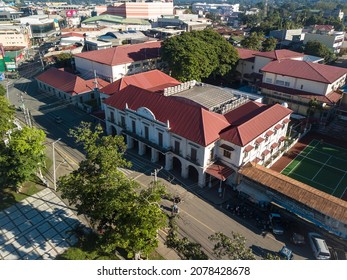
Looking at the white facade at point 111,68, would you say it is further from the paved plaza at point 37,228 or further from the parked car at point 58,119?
the paved plaza at point 37,228

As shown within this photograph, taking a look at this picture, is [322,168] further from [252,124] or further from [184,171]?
[184,171]

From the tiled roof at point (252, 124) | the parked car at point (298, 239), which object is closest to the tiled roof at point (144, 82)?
the tiled roof at point (252, 124)

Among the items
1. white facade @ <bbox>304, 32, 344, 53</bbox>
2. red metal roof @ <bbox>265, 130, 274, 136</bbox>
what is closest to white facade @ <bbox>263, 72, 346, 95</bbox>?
red metal roof @ <bbox>265, 130, 274, 136</bbox>

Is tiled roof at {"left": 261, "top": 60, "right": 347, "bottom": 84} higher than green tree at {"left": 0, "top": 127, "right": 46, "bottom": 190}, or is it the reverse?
tiled roof at {"left": 261, "top": 60, "right": 347, "bottom": 84}

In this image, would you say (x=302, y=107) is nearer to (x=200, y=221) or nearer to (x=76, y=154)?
(x=200, y=221)

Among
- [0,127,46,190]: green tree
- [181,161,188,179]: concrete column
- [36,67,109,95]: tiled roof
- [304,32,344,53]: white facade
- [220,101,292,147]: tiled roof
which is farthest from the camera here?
[304,32,344,53]: white facade

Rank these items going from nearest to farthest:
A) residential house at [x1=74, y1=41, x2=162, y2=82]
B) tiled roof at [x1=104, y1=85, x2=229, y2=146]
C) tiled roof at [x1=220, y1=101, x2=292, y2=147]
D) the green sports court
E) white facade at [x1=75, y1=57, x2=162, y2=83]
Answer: tiled roof at [x1=220, y1=101, x2=292, y2=147]
tiled roof at [x1=104, y1=85, x2=229, y2=146]
the green sports court
white facade at [x1=75, y1=57, x2=162, y2=83]
residential house at [x1=74, y1=41, x2=162, y2=82]

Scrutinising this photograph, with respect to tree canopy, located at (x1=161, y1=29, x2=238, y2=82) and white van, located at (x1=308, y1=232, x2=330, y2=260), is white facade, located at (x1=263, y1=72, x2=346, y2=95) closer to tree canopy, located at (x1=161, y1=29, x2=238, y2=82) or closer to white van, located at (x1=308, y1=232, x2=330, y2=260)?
tree canopy, located at (x1=161, y1=29, x2=238, y2=82)

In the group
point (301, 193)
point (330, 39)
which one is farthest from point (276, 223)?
point (330, 39)
